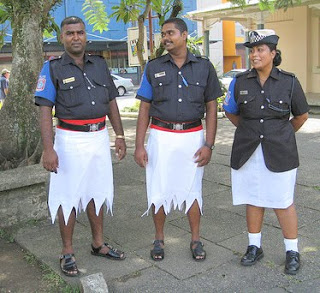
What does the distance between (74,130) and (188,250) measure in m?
1.43

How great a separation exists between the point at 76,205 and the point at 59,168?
32 cm

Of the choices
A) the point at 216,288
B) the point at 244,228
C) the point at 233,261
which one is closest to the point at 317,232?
the point at 244,228

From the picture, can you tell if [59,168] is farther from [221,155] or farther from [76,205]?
[221,155]

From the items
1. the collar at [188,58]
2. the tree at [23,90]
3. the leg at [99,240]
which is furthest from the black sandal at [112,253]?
the tree at [23,90]

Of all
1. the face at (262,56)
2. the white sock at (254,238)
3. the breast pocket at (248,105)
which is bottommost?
the white sock at (254,238)

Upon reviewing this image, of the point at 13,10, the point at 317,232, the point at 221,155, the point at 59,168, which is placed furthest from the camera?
the point at 221,155

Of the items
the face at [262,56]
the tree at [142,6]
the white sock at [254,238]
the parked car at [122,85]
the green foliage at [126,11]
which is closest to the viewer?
the face at [262,56]

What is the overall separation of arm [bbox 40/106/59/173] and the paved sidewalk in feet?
2.93

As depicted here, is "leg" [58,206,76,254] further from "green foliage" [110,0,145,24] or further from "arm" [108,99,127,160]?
"green foliage" [110,0,145,24]

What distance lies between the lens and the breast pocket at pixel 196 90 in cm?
368

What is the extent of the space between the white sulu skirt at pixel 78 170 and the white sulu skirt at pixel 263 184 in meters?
1.11

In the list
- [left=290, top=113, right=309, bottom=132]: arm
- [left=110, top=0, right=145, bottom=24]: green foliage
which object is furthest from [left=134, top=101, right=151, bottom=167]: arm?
[left=110, top=0, right=145, bottom=24]: green foliage

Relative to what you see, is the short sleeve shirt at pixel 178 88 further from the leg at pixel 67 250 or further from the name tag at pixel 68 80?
the leg at pixel 67 250

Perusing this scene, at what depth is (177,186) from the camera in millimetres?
3781
